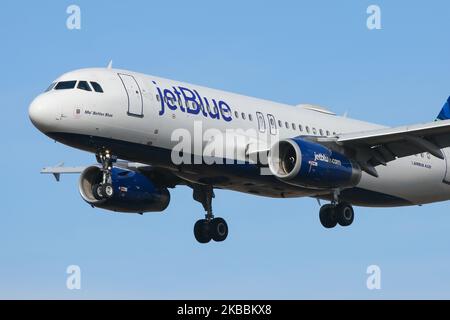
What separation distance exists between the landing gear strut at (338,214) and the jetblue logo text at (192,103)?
6.69m

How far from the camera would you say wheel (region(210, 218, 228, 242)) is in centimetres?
5628

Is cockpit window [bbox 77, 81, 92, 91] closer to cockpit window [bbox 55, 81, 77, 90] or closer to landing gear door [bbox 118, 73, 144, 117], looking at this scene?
cockpit window [bbox 55, 81, 77, 90]

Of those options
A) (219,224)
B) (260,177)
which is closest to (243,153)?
(260,177)

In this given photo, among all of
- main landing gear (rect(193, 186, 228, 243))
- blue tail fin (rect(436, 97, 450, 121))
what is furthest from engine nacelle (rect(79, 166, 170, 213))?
blue tail fin (rect(436, 97, 450, 121))

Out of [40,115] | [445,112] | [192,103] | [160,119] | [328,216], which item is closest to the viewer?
[40,115]

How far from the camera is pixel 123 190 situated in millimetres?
55000

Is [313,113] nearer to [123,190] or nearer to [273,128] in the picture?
[273,128]

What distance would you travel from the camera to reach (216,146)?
5075cm

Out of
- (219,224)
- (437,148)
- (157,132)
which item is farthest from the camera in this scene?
(219,224)

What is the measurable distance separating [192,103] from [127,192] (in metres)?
6.55

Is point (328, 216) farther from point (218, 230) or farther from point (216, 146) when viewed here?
point (216, 146)

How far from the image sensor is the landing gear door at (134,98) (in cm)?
4856

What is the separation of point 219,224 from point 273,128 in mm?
5572

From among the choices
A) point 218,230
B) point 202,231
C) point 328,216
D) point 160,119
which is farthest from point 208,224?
point 160,119
